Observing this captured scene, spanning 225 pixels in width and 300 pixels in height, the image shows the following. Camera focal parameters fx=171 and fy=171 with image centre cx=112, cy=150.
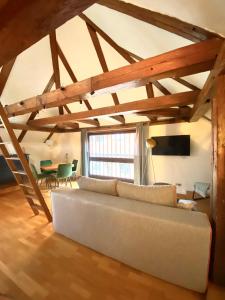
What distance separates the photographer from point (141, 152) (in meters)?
5.33

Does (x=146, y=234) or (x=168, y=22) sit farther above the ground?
(x=168, y=22)

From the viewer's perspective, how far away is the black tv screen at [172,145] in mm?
4641

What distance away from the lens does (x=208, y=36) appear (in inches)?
59.4

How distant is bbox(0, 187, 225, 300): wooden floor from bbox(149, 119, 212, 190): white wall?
3304 millimetres

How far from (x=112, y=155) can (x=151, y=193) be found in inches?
174

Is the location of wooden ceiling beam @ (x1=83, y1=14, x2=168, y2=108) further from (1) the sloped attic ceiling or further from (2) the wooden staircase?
(2) the wooden staircase

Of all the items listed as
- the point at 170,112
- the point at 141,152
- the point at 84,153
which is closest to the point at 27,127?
the point at 84,153

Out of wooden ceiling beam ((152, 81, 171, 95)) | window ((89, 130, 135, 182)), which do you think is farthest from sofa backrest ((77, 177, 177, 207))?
window ((89, 130, 135, 182))

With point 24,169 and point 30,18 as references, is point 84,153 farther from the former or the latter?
point 30,18

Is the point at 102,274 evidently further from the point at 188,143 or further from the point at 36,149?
the point at 36,149

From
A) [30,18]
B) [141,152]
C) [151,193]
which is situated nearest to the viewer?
[30,18]

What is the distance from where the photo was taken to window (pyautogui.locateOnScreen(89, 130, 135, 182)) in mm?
6018

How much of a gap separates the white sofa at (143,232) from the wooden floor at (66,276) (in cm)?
10

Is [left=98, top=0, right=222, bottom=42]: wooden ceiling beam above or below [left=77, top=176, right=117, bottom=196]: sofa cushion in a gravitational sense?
above
